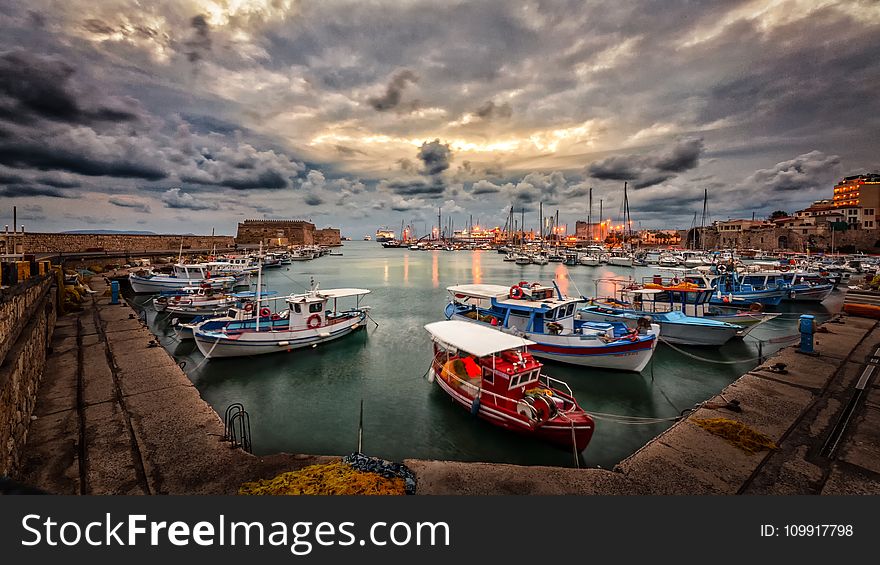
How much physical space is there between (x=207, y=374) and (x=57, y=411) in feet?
25.5

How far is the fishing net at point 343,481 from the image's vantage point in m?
5.80

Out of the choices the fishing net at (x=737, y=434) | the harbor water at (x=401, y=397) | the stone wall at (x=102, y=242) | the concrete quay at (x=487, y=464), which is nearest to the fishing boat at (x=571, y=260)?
the harbor water at (x=401, y=397)

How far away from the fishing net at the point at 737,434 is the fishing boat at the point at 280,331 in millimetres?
17900

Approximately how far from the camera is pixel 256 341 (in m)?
18.1

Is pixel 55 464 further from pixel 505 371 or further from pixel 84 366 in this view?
pixel 505 371

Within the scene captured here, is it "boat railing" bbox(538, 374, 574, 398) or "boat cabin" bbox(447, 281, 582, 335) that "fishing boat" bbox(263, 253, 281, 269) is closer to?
"boat cabin" bbox(447, 281, 582, 335)

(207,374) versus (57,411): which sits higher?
(57,411)

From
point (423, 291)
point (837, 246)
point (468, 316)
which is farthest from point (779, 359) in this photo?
point (837, 246)

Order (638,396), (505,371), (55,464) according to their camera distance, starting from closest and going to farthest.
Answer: (55,464)
(505,371)
(638,396)

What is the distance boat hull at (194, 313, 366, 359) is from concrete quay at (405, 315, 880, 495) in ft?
46.7

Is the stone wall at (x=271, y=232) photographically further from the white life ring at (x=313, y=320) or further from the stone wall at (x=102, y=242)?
the white life ring at (x=313, y=320)

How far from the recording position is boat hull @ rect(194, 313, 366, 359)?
57.1ft

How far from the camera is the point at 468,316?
21.2 m

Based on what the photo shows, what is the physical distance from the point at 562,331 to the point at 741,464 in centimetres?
1058
